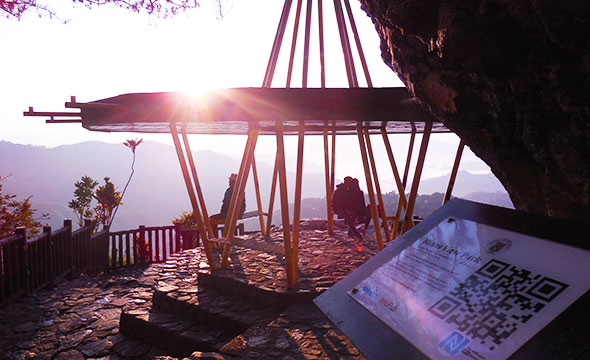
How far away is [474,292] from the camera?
194 cm

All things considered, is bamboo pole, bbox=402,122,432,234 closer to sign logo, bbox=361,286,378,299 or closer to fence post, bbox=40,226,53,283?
sign logo, bbox=361,286,378,299

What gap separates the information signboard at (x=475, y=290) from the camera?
1683 mm

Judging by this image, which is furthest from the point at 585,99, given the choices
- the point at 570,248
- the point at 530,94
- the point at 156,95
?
the point at 156,95

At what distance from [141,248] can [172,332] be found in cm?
733

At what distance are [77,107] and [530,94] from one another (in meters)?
5.58

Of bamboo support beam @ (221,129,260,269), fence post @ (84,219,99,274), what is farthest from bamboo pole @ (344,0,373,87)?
fence post @ (84,219,99,274)

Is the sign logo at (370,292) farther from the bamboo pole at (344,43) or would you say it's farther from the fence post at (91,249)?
the fence post at (91,249)

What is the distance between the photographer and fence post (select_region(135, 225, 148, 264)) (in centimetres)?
1204

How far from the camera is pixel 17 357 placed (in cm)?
544

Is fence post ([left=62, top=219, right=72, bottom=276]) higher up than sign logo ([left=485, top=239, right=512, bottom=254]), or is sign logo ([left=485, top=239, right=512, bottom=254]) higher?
sign logo ([left=485, top=239, right=512, bottom=254])

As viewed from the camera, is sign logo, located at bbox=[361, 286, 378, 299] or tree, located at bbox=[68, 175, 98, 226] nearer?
sign logo, located at bbox=[361, 286, 378, 299]

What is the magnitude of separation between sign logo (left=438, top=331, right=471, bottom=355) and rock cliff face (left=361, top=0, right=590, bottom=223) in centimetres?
144

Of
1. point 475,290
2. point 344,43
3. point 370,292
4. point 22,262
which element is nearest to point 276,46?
point 344,43

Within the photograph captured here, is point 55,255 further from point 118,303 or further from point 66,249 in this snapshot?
point 118,303
